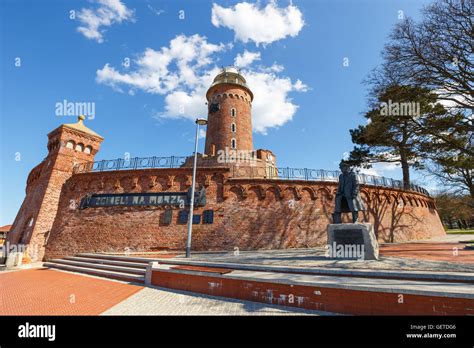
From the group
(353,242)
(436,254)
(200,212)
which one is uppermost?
(200,212)

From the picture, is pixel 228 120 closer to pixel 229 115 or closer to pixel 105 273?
pixel 229 115

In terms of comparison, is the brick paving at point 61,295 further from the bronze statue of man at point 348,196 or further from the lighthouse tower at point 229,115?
the lighthouse tower at point 229,115

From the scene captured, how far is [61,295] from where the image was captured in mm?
7453

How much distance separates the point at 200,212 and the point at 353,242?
10276 millimetres

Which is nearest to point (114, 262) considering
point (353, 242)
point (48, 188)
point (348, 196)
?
point (48, 188)

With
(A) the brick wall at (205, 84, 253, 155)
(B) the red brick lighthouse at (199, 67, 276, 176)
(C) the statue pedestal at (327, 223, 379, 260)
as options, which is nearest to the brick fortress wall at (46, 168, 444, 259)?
(C) the statue pedestal at (327, 223, 379, 260)

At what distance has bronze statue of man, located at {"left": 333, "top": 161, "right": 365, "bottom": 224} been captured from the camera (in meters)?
8.95

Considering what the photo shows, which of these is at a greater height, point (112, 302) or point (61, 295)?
point (112, 302)

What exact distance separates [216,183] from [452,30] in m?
15.3

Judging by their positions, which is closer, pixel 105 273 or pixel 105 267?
pixel 105 273

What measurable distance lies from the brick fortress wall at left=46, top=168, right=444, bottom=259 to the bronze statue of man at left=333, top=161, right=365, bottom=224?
Result: 258 inches
